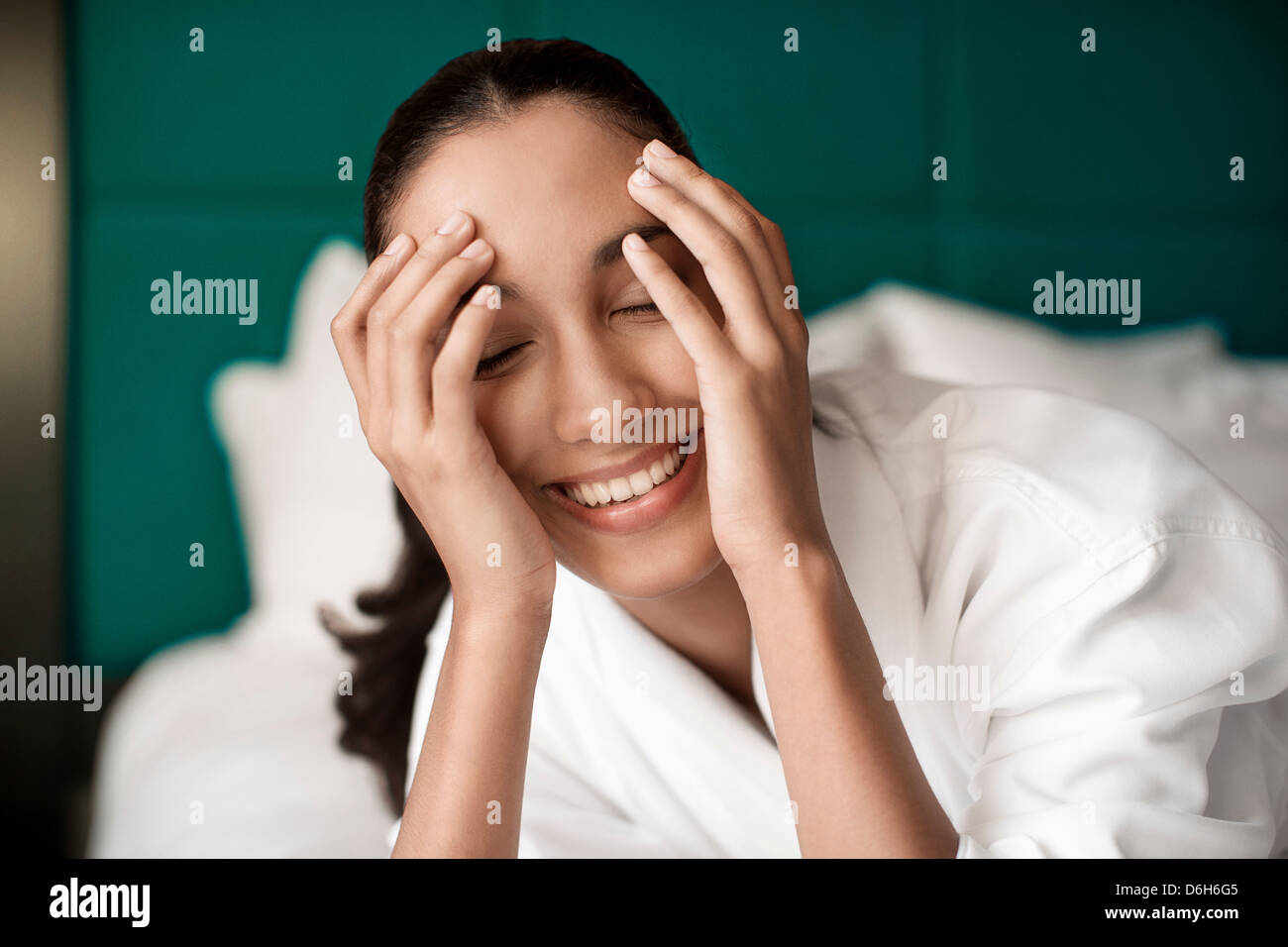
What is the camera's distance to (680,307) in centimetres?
54

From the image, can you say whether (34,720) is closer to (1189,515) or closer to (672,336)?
(672,336)

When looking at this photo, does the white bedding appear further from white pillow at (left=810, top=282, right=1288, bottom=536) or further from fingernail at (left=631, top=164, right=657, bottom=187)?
fingernail at (left=631, top=164, right=657, bottom=187)

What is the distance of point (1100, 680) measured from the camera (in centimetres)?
56

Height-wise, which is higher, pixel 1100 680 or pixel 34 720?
pixel 1100 680

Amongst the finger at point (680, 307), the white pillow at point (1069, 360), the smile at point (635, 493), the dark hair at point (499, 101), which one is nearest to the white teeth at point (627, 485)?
the smile at point (635, 493)

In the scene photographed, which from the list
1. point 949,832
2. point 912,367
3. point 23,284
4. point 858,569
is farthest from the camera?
point 912,367

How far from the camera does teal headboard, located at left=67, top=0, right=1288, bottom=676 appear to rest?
931mm

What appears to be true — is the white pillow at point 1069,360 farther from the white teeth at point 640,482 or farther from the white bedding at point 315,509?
the white teeth at point 640,482

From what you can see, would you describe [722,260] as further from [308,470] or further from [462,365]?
[308,470]

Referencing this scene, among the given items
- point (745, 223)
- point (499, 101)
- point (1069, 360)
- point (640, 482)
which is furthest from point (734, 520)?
point (1069, 360)

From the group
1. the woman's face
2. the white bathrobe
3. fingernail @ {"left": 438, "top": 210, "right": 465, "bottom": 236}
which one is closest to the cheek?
the woman's face

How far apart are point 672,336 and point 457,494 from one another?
18 cm

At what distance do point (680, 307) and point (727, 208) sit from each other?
0.26 feet
